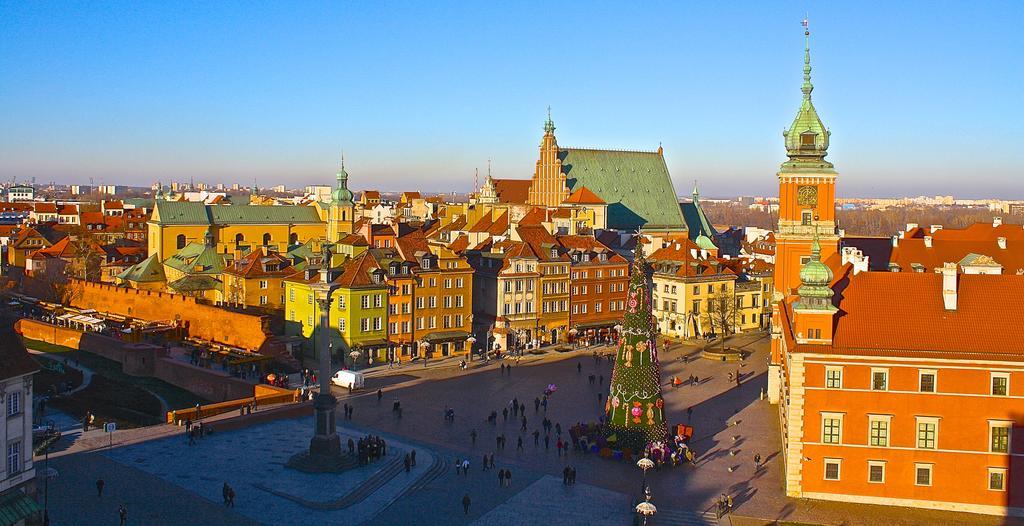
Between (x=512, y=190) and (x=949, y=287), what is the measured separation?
239ft

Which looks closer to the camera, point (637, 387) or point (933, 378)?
point (933, 378)

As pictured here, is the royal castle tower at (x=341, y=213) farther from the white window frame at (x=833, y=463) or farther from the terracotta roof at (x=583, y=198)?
the white window frame at (x=833, y=463)

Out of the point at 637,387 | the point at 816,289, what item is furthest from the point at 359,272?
the point at 816,289

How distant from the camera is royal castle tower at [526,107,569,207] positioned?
9881 centimetres

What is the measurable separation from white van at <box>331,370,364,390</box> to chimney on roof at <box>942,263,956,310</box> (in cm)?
2895

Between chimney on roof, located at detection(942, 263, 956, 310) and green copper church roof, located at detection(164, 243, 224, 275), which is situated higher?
chimney on roof, located at detection(942, 263, 956, 310)

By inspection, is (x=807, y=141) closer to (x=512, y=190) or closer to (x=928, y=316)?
(x=928, y=316)

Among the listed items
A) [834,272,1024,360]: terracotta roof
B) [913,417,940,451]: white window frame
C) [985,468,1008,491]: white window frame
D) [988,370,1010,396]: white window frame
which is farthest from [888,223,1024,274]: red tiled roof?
[985,468,1008,491]: white window frame

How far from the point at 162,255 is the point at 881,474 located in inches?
2882

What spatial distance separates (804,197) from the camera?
56750mm

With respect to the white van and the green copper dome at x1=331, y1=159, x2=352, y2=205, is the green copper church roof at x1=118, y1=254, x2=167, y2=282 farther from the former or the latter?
the white van

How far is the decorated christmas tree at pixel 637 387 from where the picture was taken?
40.2 m

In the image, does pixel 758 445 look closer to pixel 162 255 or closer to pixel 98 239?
pixel 162 255

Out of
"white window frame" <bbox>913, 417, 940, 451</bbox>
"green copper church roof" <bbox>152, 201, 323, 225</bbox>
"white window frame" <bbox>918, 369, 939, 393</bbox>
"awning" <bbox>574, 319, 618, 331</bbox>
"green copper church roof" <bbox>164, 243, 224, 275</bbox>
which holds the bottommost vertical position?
"awning" <bbox>574, 319, 618, 331</bbox>
